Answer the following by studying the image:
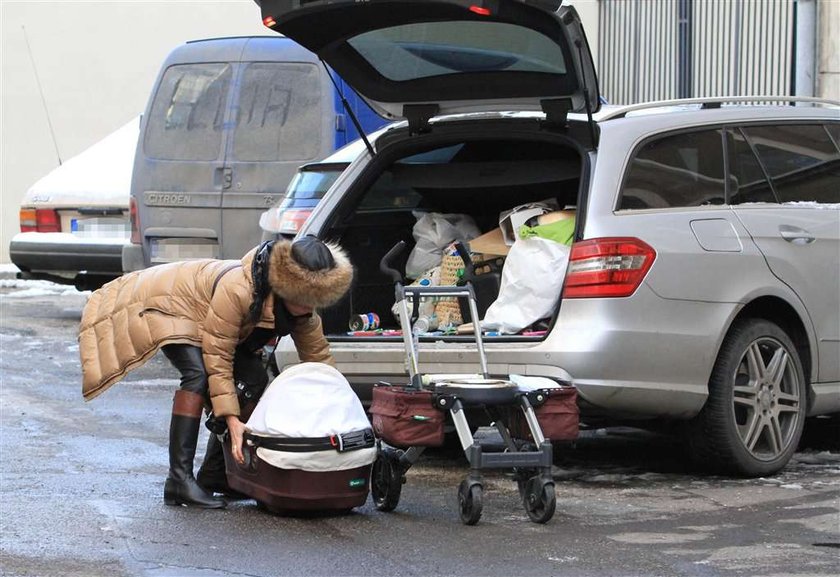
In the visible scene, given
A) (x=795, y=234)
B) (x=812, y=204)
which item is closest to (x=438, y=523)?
(x=795, y=234)

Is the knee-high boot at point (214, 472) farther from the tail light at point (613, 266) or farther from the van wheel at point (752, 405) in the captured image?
the van wheel at point (752, 405)

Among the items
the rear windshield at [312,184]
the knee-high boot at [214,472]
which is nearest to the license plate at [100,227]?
the rear windshield at [312,184]

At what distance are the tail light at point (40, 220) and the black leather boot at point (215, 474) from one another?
6825 mm

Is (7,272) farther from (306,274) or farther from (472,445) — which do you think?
(472,445)

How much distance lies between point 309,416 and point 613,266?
1394 millimetres

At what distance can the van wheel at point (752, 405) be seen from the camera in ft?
22.0

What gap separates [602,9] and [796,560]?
14.3 metres

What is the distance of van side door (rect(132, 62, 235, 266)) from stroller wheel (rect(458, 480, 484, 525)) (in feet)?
18.7

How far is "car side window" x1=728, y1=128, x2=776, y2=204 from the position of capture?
7000mm

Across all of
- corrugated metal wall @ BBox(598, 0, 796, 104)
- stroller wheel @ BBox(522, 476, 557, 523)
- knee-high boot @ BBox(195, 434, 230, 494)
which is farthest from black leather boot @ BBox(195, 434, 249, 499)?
corrugated metal wall @ BBox(598, 0, 796, 104)

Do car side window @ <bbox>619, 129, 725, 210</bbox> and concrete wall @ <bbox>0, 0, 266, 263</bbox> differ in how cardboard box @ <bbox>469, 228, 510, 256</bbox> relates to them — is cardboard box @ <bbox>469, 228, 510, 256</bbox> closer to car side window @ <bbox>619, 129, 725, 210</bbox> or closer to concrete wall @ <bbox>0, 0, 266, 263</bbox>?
car side window @ <bbox>619, 129, 725, 210</bbox>

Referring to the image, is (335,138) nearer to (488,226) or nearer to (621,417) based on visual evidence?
(488,226)

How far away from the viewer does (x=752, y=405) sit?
6805 millimetres

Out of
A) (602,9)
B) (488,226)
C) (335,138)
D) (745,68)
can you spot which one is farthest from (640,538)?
(602,9)
